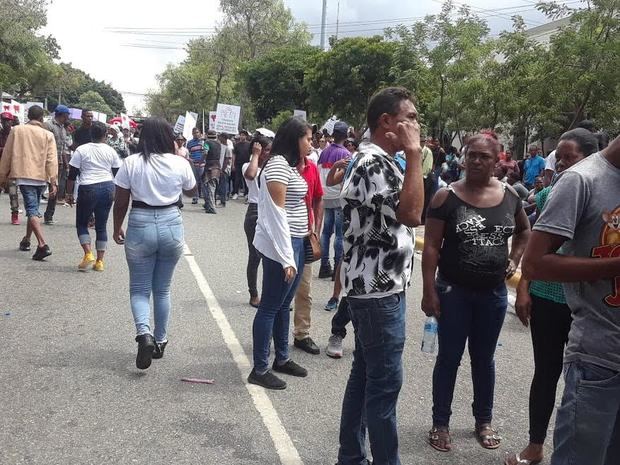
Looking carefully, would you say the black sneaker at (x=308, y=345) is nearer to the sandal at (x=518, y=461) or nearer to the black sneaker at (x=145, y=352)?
the black sneaker at (x=145, y=352)

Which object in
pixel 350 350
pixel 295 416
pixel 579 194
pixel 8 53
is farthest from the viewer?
pixel 8 53

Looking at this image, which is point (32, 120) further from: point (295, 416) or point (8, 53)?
point (8, 53)

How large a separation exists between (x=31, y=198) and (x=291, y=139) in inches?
203

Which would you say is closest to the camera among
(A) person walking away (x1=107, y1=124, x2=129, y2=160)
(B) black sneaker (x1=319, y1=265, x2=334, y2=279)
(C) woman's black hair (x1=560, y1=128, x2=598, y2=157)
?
(C) woman's black hair (x1=560, y1=128, x2=598, y2=157)

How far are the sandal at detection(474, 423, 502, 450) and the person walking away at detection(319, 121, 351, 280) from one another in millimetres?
3826

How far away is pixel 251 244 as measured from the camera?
6.07m

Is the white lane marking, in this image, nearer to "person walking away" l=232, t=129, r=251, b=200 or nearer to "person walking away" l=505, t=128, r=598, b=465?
"person walking away" l=505, t=128, r=598, b=465

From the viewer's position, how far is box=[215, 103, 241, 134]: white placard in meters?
21.2

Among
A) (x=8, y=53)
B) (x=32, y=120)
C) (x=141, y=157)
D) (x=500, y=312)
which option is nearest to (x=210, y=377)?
(x=141, y=157)

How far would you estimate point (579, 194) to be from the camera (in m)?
2.12

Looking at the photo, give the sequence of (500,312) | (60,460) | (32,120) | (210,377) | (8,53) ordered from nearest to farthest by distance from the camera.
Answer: (60,460)
(500,312)
(210,377)
(32,120)
(8,53)

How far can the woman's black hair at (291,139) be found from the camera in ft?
14.1

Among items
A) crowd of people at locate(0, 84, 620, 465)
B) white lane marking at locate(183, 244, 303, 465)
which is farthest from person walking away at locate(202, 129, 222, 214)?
crowd of people at locate(0, 84, 620, 465)

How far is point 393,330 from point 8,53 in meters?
39.1
